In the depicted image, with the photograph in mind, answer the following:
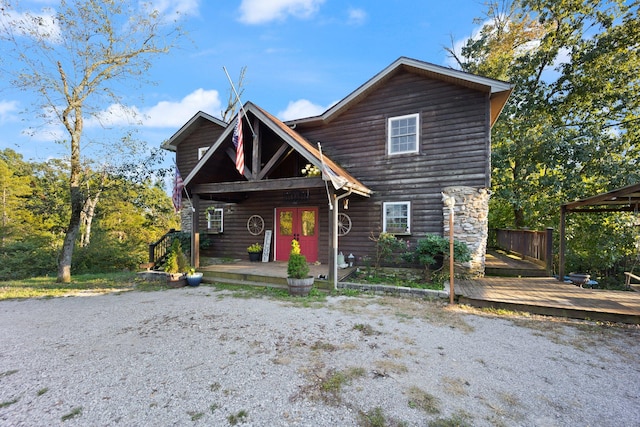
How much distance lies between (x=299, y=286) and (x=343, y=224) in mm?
3426

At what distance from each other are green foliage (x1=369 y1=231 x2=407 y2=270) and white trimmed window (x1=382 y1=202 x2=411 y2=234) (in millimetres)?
312

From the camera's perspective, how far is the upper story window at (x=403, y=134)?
357 inches

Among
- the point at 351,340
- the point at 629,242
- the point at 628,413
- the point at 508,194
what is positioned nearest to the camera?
the point at 628,413

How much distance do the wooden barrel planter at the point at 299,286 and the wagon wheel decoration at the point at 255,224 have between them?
4776 millimetres

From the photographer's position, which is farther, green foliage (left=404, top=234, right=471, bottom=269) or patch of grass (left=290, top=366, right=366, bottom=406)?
green foliage (left=404, top=234, right=471, bottom=269)

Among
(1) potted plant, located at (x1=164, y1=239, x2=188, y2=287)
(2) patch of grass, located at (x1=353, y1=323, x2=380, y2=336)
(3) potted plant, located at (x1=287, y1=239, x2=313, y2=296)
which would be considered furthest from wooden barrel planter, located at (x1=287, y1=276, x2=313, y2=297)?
(1) potted plant, located at (x1=164, y1=239, x2=188, y2=287)

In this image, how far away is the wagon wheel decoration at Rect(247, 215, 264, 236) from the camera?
11.4 metres

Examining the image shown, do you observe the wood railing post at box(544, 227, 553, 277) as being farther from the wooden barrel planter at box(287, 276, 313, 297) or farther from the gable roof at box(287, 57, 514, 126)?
the wooden barrel planter at box(287, 276, 313, 297)

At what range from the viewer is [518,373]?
338cm

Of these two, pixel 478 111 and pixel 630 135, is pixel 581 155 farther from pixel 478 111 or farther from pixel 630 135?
pixel 478 111

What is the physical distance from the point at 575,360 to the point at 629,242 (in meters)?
11.5

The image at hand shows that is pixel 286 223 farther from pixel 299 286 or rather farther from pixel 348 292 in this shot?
pixel 348 292

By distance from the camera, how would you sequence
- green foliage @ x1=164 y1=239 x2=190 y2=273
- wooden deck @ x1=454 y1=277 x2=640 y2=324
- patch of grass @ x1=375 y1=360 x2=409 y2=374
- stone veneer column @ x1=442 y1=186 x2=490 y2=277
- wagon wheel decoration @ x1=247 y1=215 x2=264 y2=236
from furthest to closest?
wagon wheel decoration @ x1=247 y1=215 x2=264 y2=236, green foliage @ x1=164 y1=239 x2=190 y2=273, stone veneer column @ x1=442 y1=186 x2=490 y2=277, wooden deck @ x1=454 y1=277 x2=640 y2=324, patch of grass @ x1=375 y1=360 x2=409 y2=374

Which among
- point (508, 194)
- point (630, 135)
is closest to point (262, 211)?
point (508, 194)
